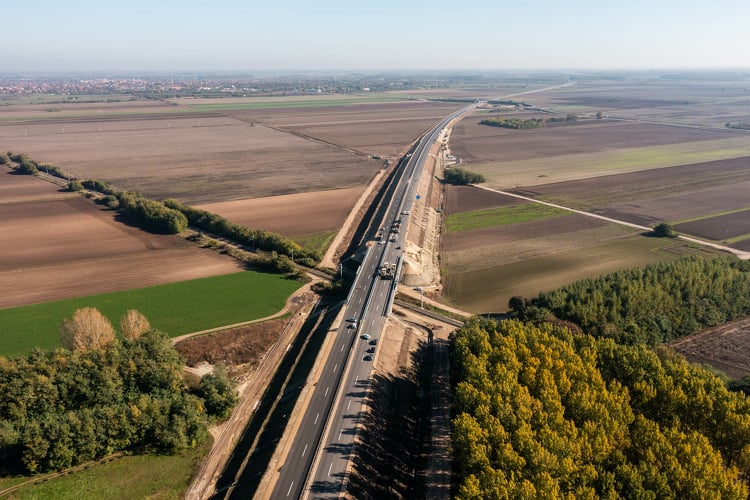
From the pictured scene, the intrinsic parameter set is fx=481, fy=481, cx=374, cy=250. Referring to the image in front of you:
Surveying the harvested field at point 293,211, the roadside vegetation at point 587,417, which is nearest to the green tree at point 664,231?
the roadside vegetation at point 587,417

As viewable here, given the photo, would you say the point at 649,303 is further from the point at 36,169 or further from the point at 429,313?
the point at 36,169

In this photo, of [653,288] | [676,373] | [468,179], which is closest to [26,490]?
[676,373]

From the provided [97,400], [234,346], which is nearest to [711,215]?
[234,346]

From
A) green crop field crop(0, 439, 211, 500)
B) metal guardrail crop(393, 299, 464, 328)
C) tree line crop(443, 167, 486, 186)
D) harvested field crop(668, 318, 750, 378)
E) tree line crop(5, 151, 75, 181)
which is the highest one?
tree line crop(5, 151, 75, 181)

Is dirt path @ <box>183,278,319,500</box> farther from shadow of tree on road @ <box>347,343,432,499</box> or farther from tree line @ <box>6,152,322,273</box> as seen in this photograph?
tree line @ <box>6,152,322,273</box>

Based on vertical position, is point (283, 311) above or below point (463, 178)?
below

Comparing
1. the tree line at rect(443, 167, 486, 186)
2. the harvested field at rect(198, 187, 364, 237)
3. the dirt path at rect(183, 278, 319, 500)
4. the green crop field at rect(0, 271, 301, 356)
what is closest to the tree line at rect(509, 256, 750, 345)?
the dirt path at rect(183, 278, 319, 500)
